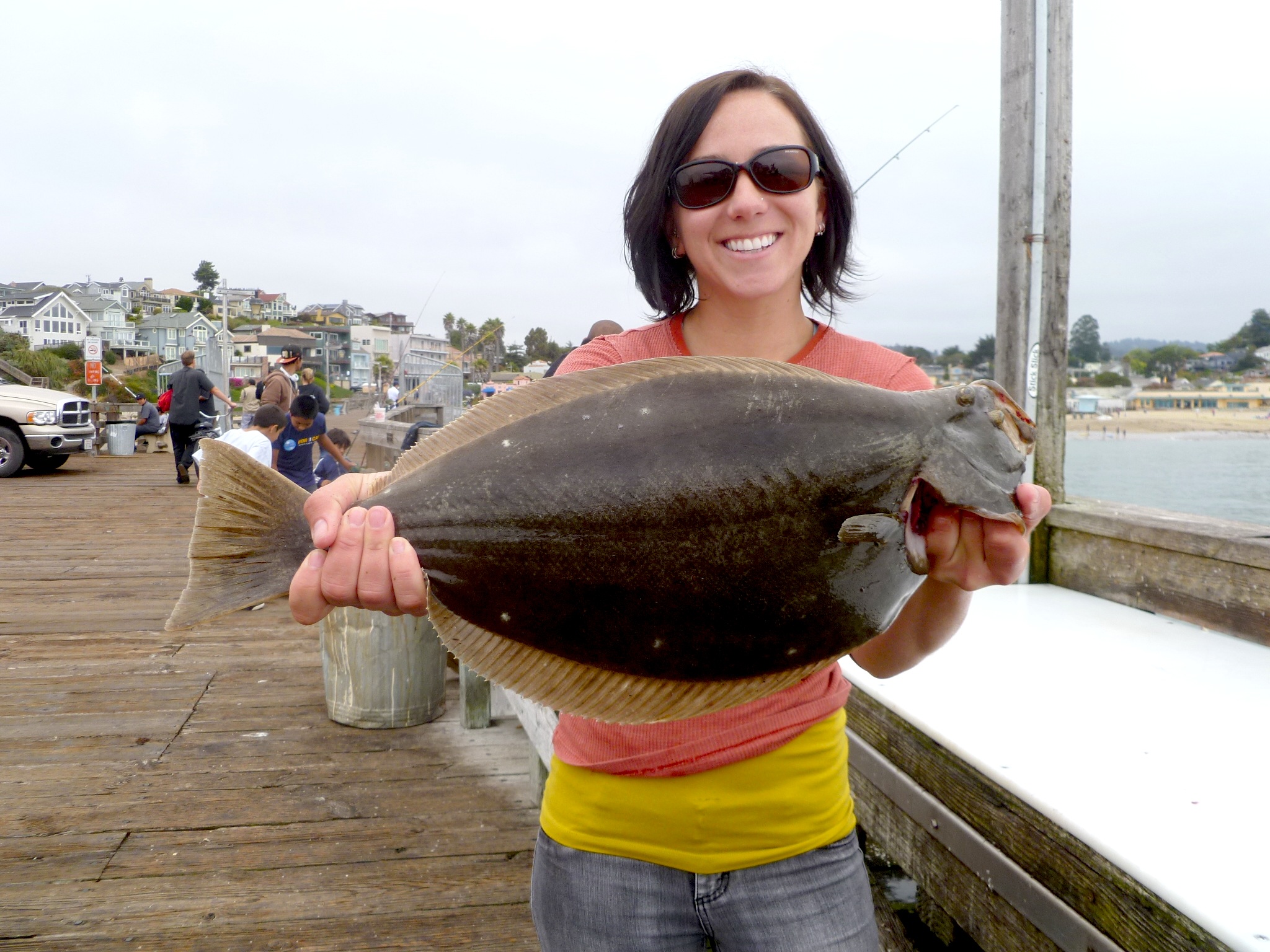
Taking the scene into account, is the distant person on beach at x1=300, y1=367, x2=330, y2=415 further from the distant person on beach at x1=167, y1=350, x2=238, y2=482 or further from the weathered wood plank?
the weathered wood plank

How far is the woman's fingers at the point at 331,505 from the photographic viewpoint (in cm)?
137

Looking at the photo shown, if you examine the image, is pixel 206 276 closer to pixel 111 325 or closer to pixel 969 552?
pixel 111 325

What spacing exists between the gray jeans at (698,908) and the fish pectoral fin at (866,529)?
0.67 metres

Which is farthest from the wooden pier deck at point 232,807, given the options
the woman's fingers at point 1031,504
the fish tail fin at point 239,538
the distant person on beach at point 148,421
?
the distant person on beach at point 148,421

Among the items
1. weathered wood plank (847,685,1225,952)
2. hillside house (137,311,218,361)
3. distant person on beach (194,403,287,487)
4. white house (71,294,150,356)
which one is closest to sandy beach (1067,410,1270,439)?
weathered wood plank (847,685,1225,952)

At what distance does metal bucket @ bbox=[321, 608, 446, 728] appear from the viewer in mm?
4742

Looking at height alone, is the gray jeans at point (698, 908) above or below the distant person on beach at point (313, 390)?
below

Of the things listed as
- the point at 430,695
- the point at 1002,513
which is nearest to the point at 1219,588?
the point at 1002,513

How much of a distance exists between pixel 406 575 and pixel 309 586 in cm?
16

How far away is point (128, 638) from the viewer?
261 inches

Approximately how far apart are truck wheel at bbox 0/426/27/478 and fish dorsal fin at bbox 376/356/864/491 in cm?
1793

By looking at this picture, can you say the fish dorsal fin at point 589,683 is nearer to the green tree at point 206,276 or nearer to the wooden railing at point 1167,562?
the wooden railing at point 1167,562

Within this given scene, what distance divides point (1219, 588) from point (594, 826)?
262cm

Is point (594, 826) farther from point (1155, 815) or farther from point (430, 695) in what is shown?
point (430, 695)
